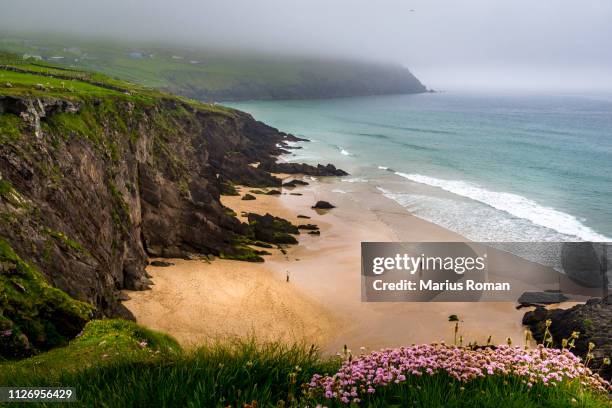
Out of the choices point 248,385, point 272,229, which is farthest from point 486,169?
point 248,385

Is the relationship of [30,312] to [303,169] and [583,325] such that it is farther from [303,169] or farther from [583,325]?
[303,169]

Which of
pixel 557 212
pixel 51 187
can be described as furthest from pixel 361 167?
pixel 51 187

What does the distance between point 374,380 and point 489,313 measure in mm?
24045

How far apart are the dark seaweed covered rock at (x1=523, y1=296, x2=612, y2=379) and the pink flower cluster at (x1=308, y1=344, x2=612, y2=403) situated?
53.4 ft

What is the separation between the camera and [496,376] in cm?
655

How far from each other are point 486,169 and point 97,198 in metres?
65.1

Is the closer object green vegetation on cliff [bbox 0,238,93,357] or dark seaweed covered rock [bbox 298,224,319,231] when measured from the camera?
green vegetation on cliff [bbox 0,238,93,357]

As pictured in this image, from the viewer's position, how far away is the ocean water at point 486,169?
47188 mm

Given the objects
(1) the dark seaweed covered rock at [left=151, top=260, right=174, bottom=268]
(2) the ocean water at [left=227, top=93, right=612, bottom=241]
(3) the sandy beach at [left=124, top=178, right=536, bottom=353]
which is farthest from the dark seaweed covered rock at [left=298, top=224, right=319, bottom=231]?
(1) the dark seaweed covered rock at [left=151, top=260, right=174, bottom=268]

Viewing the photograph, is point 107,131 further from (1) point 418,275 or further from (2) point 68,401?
(2) point 68,401

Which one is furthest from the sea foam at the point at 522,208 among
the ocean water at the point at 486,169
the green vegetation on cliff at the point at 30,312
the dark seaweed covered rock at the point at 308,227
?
the green vegetation on cliff at the point at 30,312

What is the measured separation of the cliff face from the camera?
57.8ft

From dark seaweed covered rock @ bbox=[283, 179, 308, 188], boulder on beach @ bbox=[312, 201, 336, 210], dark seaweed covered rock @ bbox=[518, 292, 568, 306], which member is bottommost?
dark seaweed covered rock @ bbox=[518, 292, 568, 306]

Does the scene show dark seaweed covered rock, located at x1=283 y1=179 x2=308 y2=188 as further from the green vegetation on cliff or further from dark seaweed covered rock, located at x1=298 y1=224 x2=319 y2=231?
the green vegetation on cliff
